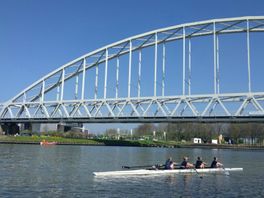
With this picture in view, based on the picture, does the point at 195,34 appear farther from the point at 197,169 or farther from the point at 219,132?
the point at 219,132

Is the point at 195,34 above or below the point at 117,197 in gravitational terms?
above

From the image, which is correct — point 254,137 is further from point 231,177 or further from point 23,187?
point 23,187

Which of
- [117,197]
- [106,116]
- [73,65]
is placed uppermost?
[73,65]

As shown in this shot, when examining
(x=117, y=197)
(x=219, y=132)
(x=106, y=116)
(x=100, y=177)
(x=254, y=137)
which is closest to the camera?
(x=117, y=197)

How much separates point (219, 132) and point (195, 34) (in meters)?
81.4

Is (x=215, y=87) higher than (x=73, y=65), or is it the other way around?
(x=73, y=65)

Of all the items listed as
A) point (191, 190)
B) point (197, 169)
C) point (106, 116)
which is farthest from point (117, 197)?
point (106, 116)

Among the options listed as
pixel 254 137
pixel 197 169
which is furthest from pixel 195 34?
pixel 254 137

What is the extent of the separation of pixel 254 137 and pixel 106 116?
71921 mm

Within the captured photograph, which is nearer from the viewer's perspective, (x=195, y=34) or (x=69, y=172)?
(x=69, y=172)

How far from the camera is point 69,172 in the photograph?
3167 cm

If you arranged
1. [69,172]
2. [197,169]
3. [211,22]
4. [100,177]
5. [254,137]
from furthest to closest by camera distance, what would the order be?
[254,137]
[211,22]
[197,169]
[69,172]
[100,177]

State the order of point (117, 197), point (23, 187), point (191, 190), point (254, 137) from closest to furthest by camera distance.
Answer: point (117, 197) → point (23, 187) → point (191, 190) → point (254, 137)

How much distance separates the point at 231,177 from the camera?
32.6 metres
